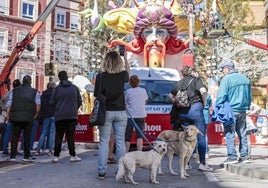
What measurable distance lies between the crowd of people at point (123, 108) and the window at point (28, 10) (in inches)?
1296

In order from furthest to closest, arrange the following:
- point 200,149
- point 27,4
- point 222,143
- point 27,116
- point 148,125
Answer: point 27,4 < point 222,143 < point 148,125 < point 27,116 < point 200,149

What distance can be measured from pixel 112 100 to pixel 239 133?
3.09m

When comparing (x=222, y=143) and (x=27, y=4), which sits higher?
(x=27, y=4)

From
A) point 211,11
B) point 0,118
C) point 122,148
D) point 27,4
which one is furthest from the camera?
point 27,4

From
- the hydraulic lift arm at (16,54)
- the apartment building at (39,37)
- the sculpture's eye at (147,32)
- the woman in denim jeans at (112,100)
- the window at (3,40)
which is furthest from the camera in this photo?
the window at (3,40)

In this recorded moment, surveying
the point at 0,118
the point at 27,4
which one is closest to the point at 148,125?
the point at 0,118

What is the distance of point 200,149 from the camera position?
25.2 ft

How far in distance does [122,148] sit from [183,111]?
183cm

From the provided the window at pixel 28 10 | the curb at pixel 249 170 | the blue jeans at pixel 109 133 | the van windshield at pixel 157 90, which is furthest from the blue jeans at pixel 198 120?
the window at pixel 28 10

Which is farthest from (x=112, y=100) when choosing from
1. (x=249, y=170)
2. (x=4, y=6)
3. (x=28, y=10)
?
(x=28, y=10)

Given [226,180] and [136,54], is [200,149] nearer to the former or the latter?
[226,180]

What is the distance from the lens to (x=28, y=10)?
4059cm

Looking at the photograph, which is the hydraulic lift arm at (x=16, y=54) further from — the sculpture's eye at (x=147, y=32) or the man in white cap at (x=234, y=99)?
the man in white cap at (x=234, y=99)

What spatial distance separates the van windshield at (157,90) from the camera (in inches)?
464
